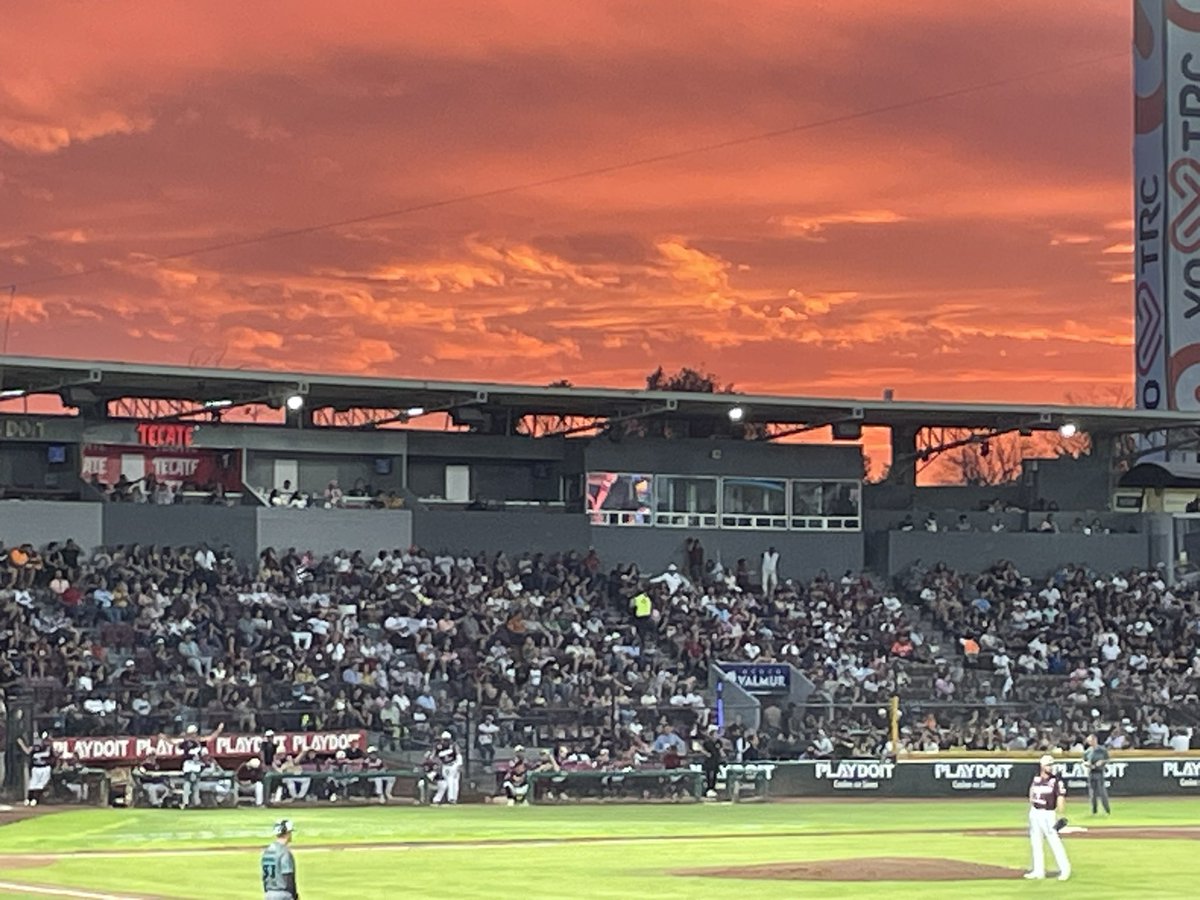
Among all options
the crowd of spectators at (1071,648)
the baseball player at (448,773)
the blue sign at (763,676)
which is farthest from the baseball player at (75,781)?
the crowd of spectators at (1071,648)

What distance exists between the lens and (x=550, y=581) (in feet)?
201

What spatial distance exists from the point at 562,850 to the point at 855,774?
1643 cm

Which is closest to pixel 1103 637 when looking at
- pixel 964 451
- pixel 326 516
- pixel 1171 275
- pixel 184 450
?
pixel 1171 275

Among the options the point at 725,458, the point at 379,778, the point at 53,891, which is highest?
the point at 725,458

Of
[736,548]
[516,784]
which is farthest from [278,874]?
[736,548]

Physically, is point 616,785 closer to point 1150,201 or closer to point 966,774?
point 966,774

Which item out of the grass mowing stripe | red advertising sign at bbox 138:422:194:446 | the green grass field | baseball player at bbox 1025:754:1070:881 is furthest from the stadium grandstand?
baseball player at bbox 1025:754:1070:881

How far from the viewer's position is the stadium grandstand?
49594 millimetres

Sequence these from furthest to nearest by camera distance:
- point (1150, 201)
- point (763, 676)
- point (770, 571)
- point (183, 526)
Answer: point (1150, 201), point (770, 571), point (183, 526), point (763, 676)

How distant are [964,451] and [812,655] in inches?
2931

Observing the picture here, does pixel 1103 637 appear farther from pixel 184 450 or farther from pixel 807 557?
pixel 184 450

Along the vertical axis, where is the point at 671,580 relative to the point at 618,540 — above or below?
below

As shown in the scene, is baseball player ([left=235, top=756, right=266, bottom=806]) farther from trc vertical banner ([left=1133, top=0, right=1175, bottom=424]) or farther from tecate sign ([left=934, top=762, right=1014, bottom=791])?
trc vertical banner ([left=1133, top=0, right=1175, bottom=424])

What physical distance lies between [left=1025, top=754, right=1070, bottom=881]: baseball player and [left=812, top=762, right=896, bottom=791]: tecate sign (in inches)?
788
